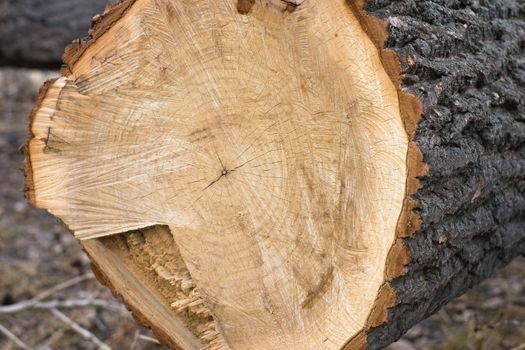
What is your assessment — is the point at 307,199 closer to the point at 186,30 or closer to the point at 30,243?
Result: the point at 186,30

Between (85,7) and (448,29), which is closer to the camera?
(448,29)

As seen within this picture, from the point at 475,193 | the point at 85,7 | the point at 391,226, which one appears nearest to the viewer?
the point at 391,226

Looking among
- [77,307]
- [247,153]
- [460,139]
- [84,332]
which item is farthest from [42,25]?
[460,139]

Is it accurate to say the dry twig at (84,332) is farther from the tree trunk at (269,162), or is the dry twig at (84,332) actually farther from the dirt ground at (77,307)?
the tree trunk at (269,162)

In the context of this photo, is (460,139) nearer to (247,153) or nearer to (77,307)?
(247,153)

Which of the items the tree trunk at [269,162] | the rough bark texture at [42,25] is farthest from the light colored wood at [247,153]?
the rough bark texture at [42,25]

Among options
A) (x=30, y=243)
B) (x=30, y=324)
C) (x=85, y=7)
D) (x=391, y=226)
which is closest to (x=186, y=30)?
(x=391, y=226)
